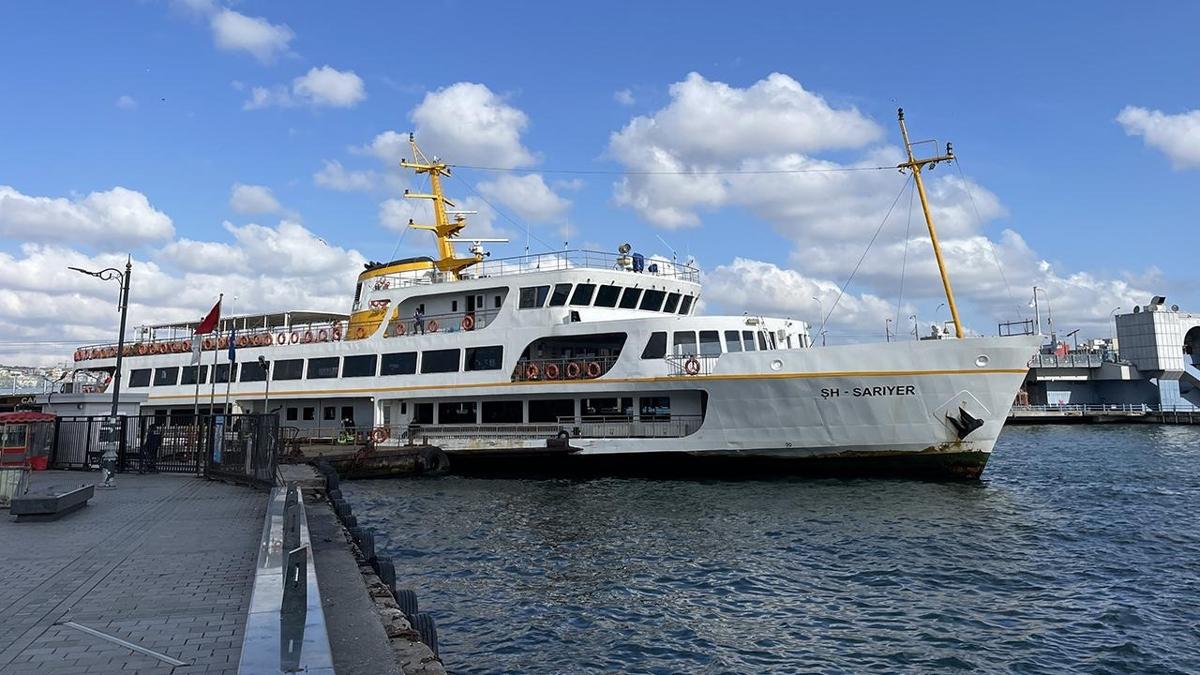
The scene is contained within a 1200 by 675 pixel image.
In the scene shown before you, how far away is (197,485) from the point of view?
16453 millimetres

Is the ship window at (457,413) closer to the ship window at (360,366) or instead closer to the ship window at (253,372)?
the ship window at (360,366)

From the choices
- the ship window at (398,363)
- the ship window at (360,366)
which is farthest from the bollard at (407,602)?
the ship window at (360,366)

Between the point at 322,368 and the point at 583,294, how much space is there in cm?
1184

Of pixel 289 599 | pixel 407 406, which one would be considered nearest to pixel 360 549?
pixel 289 599

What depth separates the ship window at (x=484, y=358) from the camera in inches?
985

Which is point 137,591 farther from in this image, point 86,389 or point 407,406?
point 86,389

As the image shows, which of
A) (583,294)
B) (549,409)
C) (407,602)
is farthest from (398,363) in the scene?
(407,602)

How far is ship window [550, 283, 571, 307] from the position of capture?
24.6 meters

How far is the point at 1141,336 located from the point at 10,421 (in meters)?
83.0

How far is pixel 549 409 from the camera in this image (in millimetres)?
25312

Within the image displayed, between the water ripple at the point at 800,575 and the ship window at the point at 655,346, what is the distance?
3.94 meters

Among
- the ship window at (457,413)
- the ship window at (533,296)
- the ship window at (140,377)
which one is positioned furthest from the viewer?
the ship window at (140,377)

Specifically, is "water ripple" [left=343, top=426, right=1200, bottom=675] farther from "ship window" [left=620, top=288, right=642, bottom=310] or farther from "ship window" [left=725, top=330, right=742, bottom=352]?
"ship window" [left=620, top=288, right=642, bottom=310]

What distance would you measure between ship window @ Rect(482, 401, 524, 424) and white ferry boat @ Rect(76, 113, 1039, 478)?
0.18 ft
